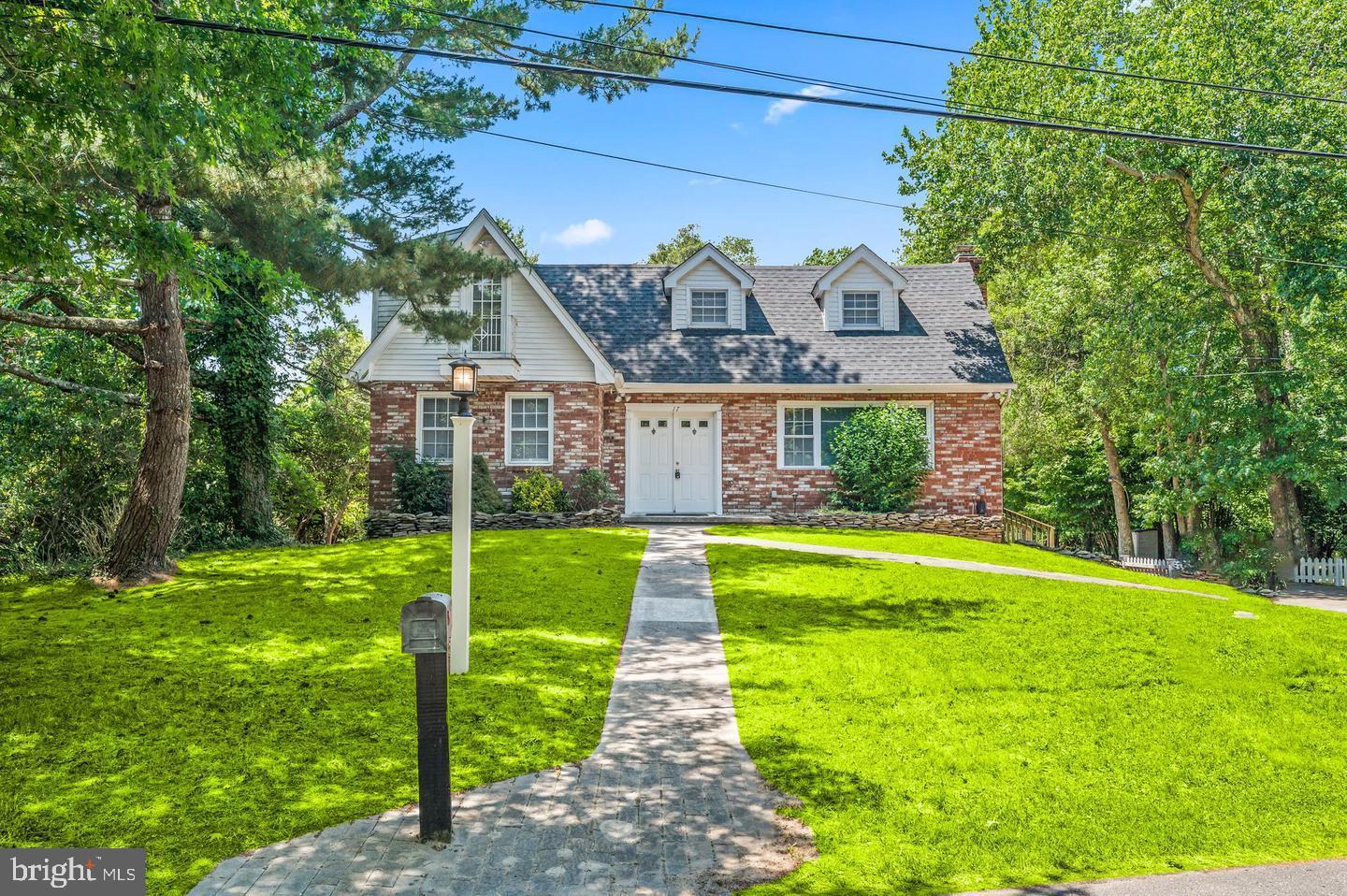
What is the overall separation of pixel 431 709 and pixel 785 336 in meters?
18.7

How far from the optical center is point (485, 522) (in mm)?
18188

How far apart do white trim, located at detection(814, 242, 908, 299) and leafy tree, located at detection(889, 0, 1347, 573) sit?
4943mm

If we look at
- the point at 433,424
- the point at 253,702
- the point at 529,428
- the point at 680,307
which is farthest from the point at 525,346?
the point at 253,702

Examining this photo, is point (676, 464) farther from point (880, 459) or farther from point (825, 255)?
point (825, 255)

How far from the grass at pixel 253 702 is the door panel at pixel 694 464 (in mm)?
8795

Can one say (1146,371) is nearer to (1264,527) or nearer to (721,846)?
(1264,527)

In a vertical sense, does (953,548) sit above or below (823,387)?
below

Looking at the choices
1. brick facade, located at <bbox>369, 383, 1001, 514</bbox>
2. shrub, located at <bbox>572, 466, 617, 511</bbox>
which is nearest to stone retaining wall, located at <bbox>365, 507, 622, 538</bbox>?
shrub, located at <bbox>572, 466, 617, 511</bbox>

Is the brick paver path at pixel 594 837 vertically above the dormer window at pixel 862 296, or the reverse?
the dormer window at pixel 862 296

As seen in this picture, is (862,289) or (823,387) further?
(862,289)

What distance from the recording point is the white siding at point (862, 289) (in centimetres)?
2230

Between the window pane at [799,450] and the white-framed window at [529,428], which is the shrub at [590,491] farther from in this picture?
the window pane at [799,450]

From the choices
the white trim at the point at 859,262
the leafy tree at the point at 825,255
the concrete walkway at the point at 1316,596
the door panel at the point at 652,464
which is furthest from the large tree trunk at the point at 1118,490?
the leafy tree at the point at 825,255

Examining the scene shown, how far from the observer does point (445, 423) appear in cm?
1981
